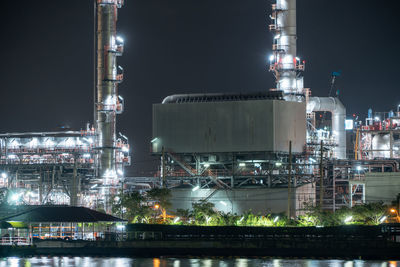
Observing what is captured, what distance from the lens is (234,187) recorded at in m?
86.7

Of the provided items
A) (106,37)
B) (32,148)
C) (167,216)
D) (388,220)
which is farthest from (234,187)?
(32,148)

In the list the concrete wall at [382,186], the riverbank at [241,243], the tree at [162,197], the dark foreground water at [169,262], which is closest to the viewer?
the dark foreground water at [169,262]

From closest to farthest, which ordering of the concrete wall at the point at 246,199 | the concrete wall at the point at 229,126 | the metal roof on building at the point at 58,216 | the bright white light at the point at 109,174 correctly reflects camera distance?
the metal roof on building at the point at 58,216 → the concrete wall at the point at 246,199 → the concrete wall at the point at 229,126 → the bright white light at the point at 109,174

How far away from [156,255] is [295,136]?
29328 mm

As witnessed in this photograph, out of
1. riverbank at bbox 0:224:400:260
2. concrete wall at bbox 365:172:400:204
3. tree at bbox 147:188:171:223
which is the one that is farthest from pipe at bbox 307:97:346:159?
riverbank at bbox 0:224:400:260

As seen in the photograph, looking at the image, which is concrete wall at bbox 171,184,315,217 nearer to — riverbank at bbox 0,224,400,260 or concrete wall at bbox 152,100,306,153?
concrete wall at bbox 152,100,306,153

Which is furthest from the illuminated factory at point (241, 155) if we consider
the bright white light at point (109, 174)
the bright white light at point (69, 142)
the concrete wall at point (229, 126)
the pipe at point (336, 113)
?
the bright white light at point (69, 142)

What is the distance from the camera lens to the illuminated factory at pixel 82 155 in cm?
9825

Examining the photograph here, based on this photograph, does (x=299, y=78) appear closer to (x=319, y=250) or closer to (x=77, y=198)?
(x=77, y=198)

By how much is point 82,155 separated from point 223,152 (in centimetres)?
2481

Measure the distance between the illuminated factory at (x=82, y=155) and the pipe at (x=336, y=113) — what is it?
26.9m

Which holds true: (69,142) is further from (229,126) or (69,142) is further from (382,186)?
(382,186)

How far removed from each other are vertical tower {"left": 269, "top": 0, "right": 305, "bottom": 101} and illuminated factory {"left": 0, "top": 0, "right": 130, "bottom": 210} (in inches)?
819

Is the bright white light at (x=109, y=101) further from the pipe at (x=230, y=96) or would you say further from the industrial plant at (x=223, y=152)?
the pipe at (x=230, y=96)
